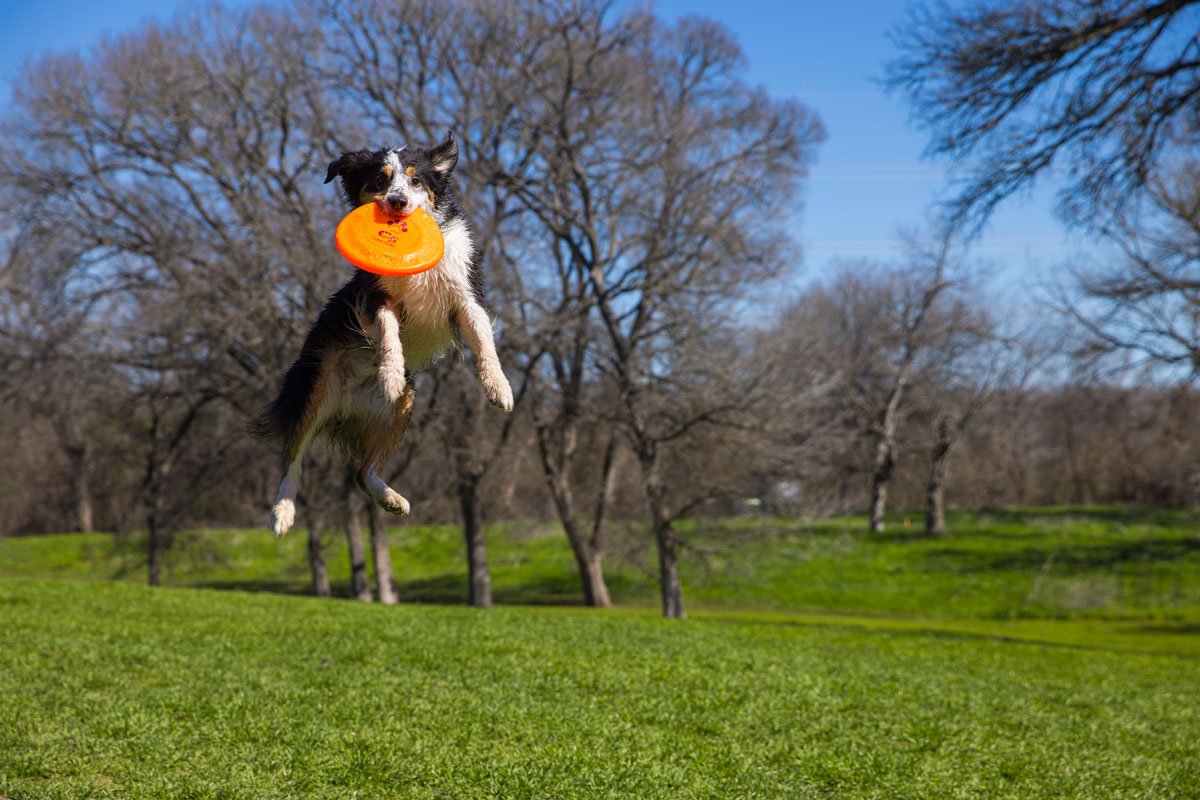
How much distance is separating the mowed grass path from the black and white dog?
3819 mm

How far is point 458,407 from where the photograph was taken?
19.1 metres

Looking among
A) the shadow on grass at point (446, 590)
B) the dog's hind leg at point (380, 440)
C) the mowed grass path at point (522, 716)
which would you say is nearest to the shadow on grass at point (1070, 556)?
the shadow on grass at point (446, 590)

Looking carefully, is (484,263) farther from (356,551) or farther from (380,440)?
(380,440)

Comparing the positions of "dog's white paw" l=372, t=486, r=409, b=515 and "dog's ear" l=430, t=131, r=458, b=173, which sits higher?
"dog's ear" l=430, t=131, r=458, b=173

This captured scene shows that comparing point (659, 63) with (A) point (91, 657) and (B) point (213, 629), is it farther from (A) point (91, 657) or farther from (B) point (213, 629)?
(A) point (91, 657)

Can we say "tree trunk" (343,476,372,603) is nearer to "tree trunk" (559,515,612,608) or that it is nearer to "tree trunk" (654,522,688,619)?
"tree trunk" (559,515,612,608)

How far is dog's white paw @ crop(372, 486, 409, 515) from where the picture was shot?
2.79 meters

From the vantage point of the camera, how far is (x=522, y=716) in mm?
7840

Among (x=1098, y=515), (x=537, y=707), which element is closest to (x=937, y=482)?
(x=1098, y=515)

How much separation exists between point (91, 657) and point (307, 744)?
3.99 m

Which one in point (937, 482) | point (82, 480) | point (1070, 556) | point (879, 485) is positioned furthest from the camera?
point (879, 485)

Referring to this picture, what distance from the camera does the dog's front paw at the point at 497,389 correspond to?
8.27 ft

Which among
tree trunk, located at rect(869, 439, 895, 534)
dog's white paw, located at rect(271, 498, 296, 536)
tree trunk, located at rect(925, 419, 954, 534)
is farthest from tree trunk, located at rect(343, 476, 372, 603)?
tree trunk, located at rect(925, 419, 954, 534)

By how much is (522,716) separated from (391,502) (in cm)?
559
